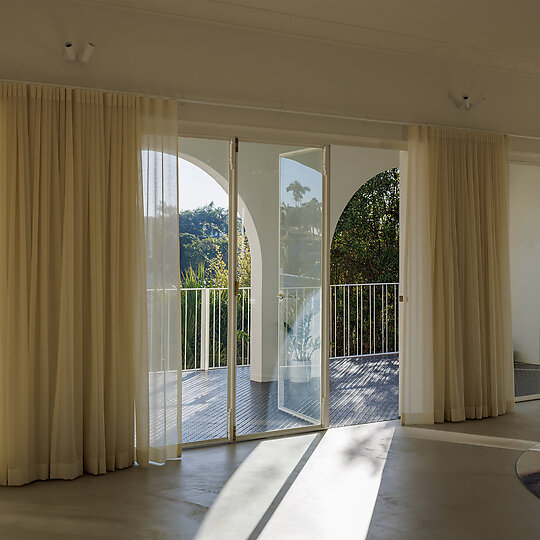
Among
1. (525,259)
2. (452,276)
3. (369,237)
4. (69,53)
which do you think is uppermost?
(69,53)

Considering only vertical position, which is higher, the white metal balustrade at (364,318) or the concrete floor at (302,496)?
the white metal balustrade at (364,318)

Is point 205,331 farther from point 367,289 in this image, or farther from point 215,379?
point 367,289

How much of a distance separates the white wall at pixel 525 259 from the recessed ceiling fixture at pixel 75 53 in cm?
392

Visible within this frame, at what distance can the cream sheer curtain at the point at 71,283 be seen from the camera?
3.48 m

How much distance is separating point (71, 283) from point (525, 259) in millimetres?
4188

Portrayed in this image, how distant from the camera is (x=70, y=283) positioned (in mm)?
3574

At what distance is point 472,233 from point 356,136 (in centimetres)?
129

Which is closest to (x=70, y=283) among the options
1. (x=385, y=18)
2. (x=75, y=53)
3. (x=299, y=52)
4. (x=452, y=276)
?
(x=75, y=53)

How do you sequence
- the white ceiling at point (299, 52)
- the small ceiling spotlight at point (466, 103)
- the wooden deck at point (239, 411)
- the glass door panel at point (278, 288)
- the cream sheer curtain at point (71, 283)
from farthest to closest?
1. the small ceiling spotlight at point (466, 103)
2. the glass door panel at point (278, 288)
3. the wooden deck at point (239, 411)
4. the white ceiling at point (299, 52)
5. the cream sheer curtain at point (71, 283)

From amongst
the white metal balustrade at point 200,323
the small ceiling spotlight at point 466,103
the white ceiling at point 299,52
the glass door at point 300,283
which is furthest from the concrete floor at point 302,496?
the small ceiling spotlight at point 466,103

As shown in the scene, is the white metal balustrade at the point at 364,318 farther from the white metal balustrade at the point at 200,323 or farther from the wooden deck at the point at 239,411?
the white metal balustrade at the point at 200,323

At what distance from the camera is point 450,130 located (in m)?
4.83

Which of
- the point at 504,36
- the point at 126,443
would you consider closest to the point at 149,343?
the point at 126,443

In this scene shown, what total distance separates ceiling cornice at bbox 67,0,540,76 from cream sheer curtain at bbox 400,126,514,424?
0.62 metres
